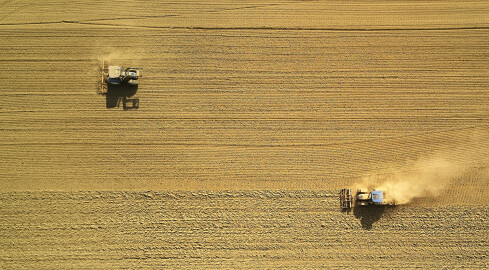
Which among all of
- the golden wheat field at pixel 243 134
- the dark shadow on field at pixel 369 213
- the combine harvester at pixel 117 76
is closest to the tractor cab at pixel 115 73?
the combine harvester at pixel 117 76

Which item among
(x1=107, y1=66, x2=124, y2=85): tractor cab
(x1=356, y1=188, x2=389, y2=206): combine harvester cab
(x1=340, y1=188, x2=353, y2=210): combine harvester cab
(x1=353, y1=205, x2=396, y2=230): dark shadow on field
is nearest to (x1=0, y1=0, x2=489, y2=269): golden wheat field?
(x1=353, y1=205, x2=396, y2=230): dark shadow on field

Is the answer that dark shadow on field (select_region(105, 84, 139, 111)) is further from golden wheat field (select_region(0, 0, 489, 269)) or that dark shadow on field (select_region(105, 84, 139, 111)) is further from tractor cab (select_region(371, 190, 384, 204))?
tractor cab (select_region(371, 190, 384, 204))

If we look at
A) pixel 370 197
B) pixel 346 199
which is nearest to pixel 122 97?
pixel 346 199

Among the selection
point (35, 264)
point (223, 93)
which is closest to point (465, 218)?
point (223, 93)

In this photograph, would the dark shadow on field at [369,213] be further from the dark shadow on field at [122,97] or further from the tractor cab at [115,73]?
the tractor cab at [115,73]

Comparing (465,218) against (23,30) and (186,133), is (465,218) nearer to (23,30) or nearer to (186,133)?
(186,133)
